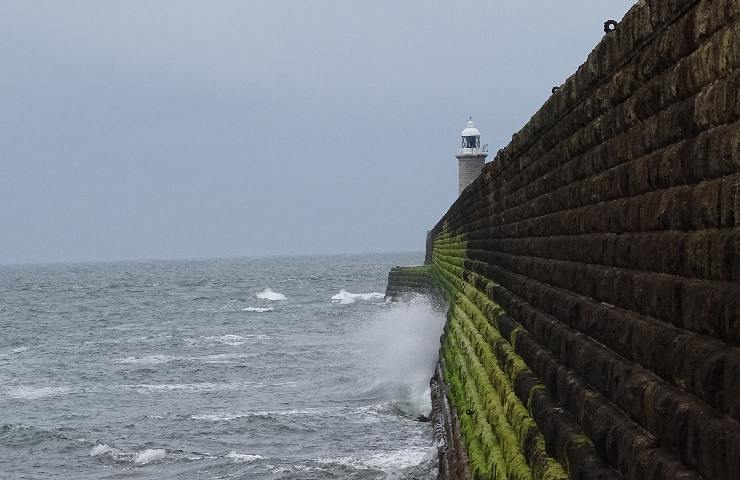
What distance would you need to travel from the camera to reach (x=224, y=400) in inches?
1022

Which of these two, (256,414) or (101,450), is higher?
(256,414)

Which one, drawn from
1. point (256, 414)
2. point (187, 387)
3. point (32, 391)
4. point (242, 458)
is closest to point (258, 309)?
point (32, 391)

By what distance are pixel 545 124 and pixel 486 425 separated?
3550 millimetres

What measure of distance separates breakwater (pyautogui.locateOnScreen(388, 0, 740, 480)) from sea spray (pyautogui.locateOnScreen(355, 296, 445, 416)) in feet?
45.6

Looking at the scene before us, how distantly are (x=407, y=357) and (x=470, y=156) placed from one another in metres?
32.9

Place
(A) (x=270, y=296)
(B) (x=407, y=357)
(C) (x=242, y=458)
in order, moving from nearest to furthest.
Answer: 1. (C) (x=242, y=458)
2. (B) (x=407, y=357)
3. (A) (x=270, y=296)

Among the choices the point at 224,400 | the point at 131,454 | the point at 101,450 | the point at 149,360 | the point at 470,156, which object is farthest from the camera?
the point at 470,156

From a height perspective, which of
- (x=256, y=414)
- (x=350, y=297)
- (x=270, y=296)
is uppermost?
(x=350, y=297)

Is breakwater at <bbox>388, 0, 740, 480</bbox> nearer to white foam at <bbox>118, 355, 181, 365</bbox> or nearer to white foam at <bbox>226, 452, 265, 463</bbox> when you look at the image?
white foam at <bbox>226, 452, 265, 463</bbox>

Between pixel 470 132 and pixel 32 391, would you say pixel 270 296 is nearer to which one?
A: pixel 470 132

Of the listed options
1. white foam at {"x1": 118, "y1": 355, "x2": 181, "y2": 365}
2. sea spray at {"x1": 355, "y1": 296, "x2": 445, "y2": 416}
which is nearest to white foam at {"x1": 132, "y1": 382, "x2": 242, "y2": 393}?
sea spray at {"x1": 355, "y1": 296, "x2": 445, "y2": 416}

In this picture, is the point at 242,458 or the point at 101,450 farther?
the point at 101,450

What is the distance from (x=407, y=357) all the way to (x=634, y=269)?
77.5 feet

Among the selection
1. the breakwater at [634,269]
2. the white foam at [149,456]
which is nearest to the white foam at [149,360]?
the white foam at [149,456]
